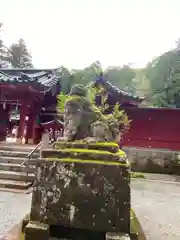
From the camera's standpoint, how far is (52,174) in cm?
286

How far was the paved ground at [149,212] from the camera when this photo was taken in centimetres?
379

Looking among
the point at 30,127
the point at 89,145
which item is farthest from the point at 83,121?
the point at 30,127

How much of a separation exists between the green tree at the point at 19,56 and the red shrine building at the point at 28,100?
942 inches

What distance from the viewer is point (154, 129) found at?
1332cm

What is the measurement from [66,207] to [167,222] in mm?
2599

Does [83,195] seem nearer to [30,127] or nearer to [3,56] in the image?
[30,127]

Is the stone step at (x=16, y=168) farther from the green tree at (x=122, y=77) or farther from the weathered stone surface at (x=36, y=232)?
the green tree at (x=122, y=77)

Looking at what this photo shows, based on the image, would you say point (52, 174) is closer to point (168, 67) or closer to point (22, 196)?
point (22, 196)

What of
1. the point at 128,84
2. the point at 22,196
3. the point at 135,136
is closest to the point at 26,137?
the point at 135,136

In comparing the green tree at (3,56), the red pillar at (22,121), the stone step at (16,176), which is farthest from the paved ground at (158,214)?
the green tree at (3,56)

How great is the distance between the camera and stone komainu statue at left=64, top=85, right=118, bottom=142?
3422 millimetres

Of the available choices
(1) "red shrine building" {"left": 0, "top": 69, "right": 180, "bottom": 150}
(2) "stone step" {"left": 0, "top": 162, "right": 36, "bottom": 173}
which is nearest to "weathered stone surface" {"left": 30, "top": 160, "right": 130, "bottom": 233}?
(2) "stone step" {"left": 0, "top": 162, "right": 36, "bottom": 173}

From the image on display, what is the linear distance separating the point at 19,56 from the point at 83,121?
3834 cm

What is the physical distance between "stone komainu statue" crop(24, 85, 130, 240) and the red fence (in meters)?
10.7
